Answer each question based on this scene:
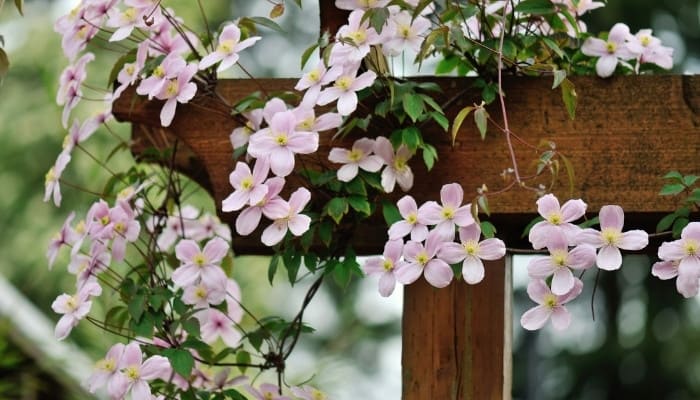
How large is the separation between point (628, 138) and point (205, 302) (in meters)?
0.49

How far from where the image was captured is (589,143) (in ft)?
3.98

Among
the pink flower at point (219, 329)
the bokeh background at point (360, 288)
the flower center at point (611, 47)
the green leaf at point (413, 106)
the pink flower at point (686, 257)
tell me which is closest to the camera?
the pink flower at point (686, 257)

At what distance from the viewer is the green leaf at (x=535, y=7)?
49.2 inches

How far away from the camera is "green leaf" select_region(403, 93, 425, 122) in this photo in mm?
1174

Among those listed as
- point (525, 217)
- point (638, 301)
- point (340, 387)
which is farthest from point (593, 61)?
point (638, 301)

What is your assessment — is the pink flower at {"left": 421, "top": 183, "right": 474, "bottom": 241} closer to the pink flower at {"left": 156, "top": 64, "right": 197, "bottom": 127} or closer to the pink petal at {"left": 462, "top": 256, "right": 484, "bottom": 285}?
the pink petal at {"left": 462, "top": 256, "right": 484, "bottom": 285}

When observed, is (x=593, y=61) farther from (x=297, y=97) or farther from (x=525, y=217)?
(x=297, y=97)

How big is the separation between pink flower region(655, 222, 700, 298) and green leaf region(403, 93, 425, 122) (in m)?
0.27

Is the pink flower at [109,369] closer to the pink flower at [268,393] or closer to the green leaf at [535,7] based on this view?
the pink flower at [268,393]

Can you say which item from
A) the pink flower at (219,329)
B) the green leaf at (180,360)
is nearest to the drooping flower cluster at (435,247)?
the green leaf at (180,360)

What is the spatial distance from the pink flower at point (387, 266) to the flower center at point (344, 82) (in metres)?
0.16

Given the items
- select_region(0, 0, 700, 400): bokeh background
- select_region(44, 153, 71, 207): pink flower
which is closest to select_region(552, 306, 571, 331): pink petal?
select_region(44, 153, 71, 207): pink flower

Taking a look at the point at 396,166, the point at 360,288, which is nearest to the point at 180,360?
the point at 396,166

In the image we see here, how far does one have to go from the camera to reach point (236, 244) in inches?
55.6
